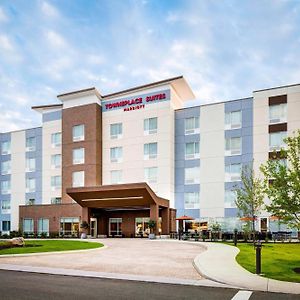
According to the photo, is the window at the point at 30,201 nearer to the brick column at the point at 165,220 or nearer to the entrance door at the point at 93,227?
the entrance door at the point at 93,227

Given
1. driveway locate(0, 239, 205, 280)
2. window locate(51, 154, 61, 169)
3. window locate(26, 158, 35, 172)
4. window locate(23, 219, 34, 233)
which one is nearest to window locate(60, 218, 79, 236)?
window locate(23, 219, 34, 233)

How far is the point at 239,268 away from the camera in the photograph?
50.8 feet

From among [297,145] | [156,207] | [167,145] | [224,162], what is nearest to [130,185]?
[156,207]

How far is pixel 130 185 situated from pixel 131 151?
29.1ft

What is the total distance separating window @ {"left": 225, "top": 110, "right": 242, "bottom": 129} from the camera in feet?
148

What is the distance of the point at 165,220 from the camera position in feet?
148

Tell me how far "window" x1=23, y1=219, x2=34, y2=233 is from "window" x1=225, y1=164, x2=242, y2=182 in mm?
24918

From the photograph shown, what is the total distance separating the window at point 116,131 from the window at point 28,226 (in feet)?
48.9

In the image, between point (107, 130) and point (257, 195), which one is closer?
point (257, 195)

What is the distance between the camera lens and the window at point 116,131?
50.1 metres

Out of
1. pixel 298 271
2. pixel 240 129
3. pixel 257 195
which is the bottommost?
pixel 298 271

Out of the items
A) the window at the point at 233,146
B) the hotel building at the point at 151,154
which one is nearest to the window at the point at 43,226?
the hotel building at the point at 151,154

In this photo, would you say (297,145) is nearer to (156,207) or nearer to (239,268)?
(239,268)

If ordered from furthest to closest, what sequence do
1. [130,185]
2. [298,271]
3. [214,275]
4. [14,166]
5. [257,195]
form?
[14,166] → [130,185] → [257,195] → [298,271] → [214,275]
